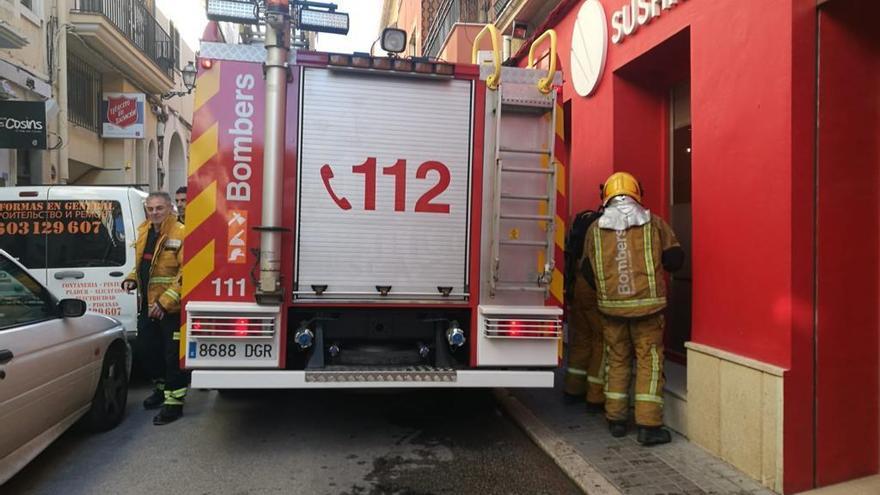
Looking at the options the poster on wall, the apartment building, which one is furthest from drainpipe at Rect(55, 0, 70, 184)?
the poster on wall

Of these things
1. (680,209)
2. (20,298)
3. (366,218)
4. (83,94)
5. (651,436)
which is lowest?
(651,436)

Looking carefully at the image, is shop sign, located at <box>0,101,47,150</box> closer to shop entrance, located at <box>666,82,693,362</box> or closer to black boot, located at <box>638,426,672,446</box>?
shop entrance, located at <box>666,82,693,362</box>

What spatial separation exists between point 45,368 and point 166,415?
155 cm

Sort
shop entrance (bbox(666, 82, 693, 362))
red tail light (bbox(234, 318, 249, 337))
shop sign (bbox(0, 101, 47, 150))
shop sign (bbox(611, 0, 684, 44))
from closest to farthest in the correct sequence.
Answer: red tail light (bbox(234, 318, 249, 337)), shop sign (bbox(611, 0, 684, 44)), shop entrance (bbox(666, 82, 693, 362)), shop sign (bbox(0, 101, 47, 150))

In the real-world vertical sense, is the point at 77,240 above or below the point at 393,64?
below

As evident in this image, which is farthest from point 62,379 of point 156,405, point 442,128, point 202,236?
point 442,128

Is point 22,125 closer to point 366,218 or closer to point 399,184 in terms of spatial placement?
point 366,218

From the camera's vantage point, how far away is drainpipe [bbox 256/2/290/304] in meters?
4.04

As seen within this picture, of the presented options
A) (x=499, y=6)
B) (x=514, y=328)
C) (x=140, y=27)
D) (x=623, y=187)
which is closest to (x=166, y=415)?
(x=514, y=328)

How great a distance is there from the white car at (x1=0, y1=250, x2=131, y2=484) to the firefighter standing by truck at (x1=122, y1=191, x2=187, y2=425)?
39 cm

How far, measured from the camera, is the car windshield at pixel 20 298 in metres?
3.78

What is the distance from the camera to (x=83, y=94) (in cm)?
1380

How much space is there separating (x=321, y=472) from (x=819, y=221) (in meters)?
3.37

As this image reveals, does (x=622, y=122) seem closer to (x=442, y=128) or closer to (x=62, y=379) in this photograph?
(x=442, y=128)
